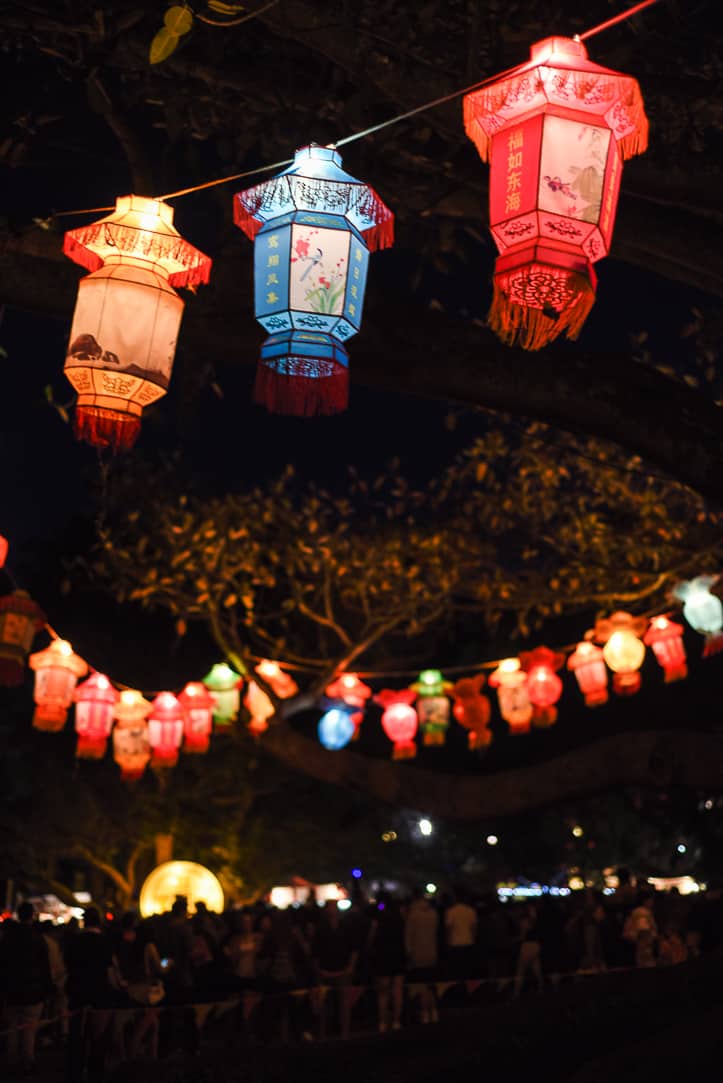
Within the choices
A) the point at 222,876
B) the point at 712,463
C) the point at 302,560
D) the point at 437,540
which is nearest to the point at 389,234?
the point at 712,463

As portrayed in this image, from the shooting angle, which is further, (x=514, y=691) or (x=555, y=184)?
(x=514, y=691)

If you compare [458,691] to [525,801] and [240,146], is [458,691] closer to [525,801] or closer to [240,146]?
[525,801]

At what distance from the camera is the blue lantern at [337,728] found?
1472 centimetres

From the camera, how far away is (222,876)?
2716cm

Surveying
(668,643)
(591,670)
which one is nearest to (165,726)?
(591,670)

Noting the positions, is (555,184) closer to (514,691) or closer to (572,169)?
(572,169)

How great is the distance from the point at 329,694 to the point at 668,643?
502 cm

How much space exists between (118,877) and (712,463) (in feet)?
79.9

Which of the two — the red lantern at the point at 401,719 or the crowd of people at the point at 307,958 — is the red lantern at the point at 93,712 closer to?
the crowd of people at the point at 307,958

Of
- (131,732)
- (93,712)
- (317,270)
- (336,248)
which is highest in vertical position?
(336,248)

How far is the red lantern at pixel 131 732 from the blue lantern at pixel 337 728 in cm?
242

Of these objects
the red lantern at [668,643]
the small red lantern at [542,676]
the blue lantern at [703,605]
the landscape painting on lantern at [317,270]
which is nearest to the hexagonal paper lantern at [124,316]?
the landscape painting on lantern at [317,270]

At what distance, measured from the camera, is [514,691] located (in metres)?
13.5

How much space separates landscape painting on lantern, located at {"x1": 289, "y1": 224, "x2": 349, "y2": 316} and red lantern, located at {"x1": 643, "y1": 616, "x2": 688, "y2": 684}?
295 inches
